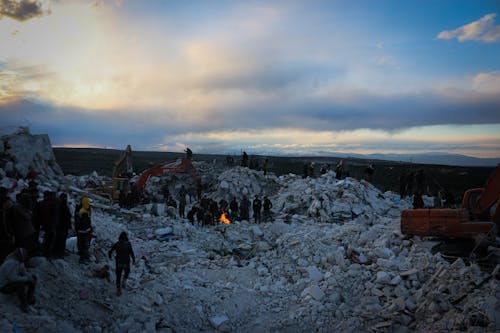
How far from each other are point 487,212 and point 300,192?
37.8ft

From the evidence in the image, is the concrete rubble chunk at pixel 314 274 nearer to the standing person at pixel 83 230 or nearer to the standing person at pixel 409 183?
the standing person at pixel 83 230

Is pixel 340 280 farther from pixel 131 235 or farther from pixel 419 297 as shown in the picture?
pixel 131 235

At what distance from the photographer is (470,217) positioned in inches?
331

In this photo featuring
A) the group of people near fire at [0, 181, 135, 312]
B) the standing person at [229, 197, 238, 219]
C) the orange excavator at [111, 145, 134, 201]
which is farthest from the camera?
the orange excavator at [111, 145, 134, 201]

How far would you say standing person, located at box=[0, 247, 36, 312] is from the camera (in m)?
5.40

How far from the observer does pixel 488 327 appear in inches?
221

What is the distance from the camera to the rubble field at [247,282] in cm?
637

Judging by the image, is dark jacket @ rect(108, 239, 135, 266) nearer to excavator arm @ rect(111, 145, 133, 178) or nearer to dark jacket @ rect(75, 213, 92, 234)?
dark jacket @ rect(75, 213, 92, 234)

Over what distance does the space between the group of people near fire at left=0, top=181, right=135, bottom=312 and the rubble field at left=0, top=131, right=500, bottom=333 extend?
0.25m

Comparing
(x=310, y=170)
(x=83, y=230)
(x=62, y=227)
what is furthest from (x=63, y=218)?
(x=310, y=170)

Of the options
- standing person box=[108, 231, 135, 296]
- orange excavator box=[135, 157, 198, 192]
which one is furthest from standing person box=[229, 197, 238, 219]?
standing person box=[108, 231, 135, 296]

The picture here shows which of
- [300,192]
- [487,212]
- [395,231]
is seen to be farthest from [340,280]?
[300,192]

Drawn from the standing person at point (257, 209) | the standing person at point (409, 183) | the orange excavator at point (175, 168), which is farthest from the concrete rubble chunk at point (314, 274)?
the orange excavator at point (175, 168)

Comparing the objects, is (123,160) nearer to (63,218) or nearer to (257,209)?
(257,209)
